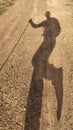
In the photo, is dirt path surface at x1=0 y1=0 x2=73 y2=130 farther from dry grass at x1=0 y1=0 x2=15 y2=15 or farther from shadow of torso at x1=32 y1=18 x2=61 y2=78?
dry grass at x1=0 y1=0 x2=15 y2=15

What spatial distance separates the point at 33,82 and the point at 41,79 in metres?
0.31

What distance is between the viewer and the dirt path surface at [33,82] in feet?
16.4

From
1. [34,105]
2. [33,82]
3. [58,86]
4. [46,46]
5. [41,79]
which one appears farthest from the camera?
[46,46]

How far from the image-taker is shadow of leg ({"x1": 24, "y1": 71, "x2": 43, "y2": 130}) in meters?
4.88

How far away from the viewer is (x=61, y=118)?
502 cm

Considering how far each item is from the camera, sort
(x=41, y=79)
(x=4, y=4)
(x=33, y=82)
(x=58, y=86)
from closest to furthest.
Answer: (x=58, y=86) < (x=33, y=82) < (x=41, y=79) < (x=4, y=4)

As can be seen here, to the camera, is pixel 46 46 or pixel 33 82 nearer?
pixel 33 82

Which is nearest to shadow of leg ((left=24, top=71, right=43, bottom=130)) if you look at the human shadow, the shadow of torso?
the human shadow

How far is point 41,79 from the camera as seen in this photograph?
636cm

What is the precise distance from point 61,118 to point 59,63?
8.54 ft

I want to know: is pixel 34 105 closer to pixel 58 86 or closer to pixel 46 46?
pixel 58 86

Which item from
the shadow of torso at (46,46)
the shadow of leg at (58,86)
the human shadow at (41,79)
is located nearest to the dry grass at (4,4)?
the shadow of torso at (46,46)

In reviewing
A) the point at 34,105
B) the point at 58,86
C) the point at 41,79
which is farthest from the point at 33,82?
the point at 34,105

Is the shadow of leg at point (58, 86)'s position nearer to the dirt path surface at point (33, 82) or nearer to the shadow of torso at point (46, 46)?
the dirt path surface at point (33, 82)
